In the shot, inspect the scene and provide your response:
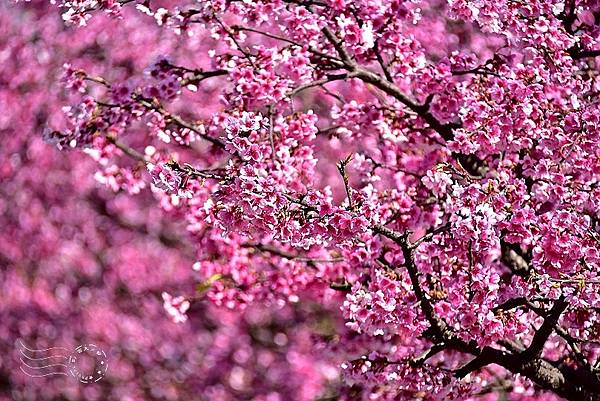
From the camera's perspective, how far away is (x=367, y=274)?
6090 millimetres

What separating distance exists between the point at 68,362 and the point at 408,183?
6598 millimetres

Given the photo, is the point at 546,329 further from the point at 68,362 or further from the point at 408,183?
the point at 68,362

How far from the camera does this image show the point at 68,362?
1205cm

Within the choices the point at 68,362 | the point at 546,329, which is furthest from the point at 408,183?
the point at 68,362

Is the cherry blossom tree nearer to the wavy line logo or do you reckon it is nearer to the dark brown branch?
the dark brown branch

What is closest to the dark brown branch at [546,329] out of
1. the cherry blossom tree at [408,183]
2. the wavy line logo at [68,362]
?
the cherry blossom tree at [408,183]

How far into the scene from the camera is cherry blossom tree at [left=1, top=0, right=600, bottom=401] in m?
4.49

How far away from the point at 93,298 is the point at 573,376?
8.16 meters

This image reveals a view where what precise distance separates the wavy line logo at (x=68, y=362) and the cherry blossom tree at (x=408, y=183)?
4.67 m

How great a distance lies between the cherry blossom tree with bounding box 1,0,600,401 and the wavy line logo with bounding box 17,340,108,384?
4.67 metres

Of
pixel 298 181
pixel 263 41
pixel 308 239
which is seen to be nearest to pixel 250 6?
pixel 298 181

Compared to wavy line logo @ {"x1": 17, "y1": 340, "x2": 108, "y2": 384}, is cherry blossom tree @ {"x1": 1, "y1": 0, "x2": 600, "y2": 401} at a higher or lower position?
higher

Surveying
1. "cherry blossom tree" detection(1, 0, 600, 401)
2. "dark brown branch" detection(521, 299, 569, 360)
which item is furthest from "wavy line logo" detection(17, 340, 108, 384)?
"dark brown branch" detection(521, 299, 569, 360)

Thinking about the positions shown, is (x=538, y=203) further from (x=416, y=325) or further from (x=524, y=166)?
(x=416, y=325)
